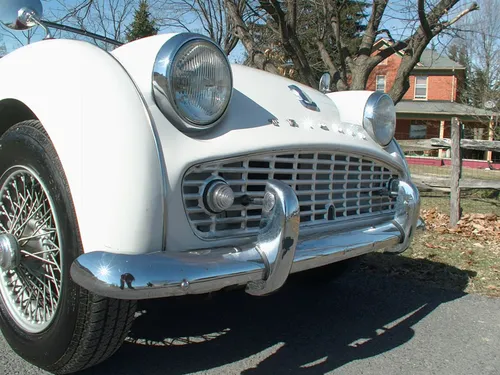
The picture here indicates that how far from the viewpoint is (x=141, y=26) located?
15.1 m

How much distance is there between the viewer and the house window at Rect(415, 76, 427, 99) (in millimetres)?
29094

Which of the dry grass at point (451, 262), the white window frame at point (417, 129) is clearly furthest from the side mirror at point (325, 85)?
the white window frame at point (417, 129)

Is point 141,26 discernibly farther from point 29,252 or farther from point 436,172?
point 29,252

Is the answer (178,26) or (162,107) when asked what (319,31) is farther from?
(162,107)

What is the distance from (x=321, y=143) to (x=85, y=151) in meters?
1.03

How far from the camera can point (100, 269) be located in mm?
1622

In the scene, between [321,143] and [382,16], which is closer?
[321,143]

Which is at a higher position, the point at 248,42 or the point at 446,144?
the point at 248,42

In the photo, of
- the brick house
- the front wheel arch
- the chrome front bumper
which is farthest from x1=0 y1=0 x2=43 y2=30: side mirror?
the brick house

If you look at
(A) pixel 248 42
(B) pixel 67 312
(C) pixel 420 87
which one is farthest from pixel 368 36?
(C) pixel 420 87

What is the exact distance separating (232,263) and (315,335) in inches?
45.5

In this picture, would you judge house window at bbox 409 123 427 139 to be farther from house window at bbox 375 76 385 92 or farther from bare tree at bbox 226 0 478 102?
bare tree at bbox 226 0 478 102

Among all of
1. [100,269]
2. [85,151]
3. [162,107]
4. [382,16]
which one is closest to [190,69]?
[162,107]

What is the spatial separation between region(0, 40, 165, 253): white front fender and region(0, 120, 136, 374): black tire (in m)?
0.07
